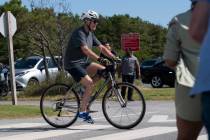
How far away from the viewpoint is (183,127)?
4723mm

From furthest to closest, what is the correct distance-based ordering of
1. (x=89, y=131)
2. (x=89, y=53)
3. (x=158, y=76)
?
1. (x=158, y=76)
2. (x=89, y=131)
3. (x=89, y=53)

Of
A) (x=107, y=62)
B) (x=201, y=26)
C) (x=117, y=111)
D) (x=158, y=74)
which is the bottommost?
(x=158, y=74)

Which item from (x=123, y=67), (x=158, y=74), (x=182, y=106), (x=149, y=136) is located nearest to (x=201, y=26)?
(x=182, y=106)

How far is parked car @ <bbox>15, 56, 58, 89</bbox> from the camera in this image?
2781cm

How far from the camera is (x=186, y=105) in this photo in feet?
15.3

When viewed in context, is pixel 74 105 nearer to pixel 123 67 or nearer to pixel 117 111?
pixel 117 111

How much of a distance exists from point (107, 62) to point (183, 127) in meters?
5.40

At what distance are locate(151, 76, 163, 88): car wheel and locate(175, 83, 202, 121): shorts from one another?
954 inches

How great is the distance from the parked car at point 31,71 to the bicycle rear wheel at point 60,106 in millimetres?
16528

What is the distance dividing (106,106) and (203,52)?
21.8ft

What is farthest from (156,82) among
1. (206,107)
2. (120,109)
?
(206,107)

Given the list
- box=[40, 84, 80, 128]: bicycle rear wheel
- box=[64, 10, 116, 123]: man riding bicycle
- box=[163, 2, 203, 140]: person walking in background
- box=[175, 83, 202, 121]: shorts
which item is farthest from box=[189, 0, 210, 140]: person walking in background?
box=[40, 84, 80, 128]: bicycle rear wheel

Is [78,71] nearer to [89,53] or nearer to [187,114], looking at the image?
[89,53]

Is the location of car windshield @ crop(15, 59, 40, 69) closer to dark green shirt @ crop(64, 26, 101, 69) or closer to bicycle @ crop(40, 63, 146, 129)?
bicycle @ crop(40, 63, 146, 129)
